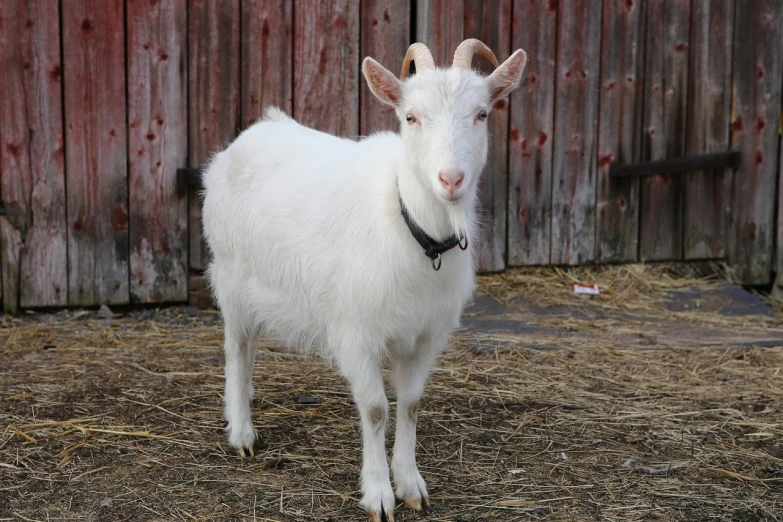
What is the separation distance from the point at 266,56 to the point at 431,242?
329 cm

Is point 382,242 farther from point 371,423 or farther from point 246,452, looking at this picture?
point 246,452

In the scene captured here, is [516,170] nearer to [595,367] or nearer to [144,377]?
[595,367]

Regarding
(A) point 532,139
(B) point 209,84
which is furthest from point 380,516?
(A) point 532,139

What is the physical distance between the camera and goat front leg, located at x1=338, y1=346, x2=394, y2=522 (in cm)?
369

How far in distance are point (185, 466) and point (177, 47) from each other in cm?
325

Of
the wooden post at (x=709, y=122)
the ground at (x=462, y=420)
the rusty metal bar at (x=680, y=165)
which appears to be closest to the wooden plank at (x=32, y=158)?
the ground at (x=462, y=420)

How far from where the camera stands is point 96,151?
6.34 meters

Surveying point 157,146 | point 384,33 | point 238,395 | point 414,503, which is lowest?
point 414,503

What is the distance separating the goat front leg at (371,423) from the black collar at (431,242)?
443 millimetres

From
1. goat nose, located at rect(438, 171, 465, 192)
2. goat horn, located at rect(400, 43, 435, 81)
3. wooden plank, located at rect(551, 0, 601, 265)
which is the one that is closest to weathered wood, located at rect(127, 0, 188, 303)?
wooden plank, located at rect(551, 0, 601, 265)

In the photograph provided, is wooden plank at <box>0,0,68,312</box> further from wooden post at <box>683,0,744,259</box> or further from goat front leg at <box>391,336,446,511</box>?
wooden post at <box>683,0,744,259</box>

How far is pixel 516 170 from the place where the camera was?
275 inches

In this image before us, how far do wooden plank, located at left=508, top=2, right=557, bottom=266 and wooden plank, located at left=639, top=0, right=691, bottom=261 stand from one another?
0.74 metres

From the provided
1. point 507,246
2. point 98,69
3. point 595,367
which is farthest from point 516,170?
point 98,69
